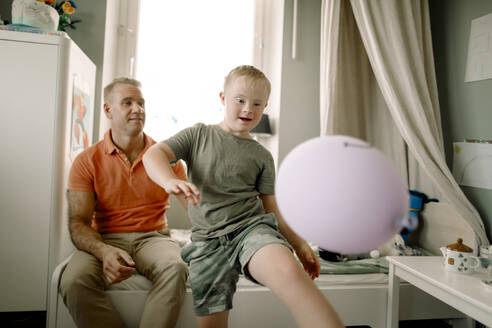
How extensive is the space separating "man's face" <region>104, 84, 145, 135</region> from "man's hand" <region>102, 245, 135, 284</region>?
22.8 inches

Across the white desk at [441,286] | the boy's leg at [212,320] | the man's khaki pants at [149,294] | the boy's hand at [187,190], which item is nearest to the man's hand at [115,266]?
the man's khaki pants at [149,294]

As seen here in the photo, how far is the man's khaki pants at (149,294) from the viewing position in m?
1.31

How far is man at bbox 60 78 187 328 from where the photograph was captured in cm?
133

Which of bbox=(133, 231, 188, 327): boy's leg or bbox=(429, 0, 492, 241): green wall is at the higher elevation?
bbox=(429, 0, 492, 241): green wall

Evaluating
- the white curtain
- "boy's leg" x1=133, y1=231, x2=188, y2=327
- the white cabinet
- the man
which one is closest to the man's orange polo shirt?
the man

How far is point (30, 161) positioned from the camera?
5.62 feet

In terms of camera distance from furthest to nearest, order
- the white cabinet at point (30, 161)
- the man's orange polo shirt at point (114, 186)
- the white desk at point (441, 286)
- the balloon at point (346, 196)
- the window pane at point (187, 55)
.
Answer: the window pane at point (187, 55), the white cabinet at point (30, 161), the man's orange polo shirt at point (114, 186), the white desk at point (441, 286), the balloon at point (346, 196)

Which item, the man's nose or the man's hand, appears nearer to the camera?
the man's hand

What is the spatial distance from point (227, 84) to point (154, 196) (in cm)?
85

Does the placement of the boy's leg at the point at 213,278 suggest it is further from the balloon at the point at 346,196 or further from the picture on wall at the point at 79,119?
the picture on wall at the point at 79,119

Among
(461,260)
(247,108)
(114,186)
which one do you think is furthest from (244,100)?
(461,260)

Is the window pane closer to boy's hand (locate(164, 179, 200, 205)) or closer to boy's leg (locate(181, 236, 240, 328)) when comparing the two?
boy's leg (locate(181, 236, 240, 328))

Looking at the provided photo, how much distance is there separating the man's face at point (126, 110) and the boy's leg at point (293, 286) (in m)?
1.04

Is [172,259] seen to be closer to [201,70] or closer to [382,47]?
[382,47]
